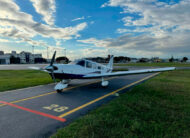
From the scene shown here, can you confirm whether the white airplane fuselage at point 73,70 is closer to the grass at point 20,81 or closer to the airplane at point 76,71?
the airplane at point 76,71

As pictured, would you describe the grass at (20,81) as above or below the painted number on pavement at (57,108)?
above

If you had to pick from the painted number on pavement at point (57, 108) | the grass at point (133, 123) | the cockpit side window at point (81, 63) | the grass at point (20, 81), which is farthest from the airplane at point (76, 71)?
the grass at point (133, 123)

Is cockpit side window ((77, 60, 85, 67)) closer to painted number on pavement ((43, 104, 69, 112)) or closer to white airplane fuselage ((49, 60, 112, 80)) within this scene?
white airplane fuselage ((49, 60, 112, 80))

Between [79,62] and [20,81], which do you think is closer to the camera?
[79,62]

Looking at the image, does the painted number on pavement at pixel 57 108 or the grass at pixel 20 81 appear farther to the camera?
the grass at pixel 20 81

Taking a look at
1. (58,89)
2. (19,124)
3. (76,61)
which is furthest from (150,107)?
(76,61)

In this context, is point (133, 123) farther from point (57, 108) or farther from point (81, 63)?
point (81, 63)

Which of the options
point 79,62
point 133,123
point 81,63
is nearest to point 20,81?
point 79,62

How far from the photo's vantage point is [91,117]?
366cm

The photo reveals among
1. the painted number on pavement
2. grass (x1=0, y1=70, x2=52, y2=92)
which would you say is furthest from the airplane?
grass (x1=0, y1=70, x2=52, y2=92)

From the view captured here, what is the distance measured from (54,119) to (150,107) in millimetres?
3669

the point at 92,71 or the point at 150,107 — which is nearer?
the point at 150,107

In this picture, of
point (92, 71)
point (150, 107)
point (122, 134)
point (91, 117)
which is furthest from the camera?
point (92, 71)

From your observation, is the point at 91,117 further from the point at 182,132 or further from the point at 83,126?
the point at 182,132
